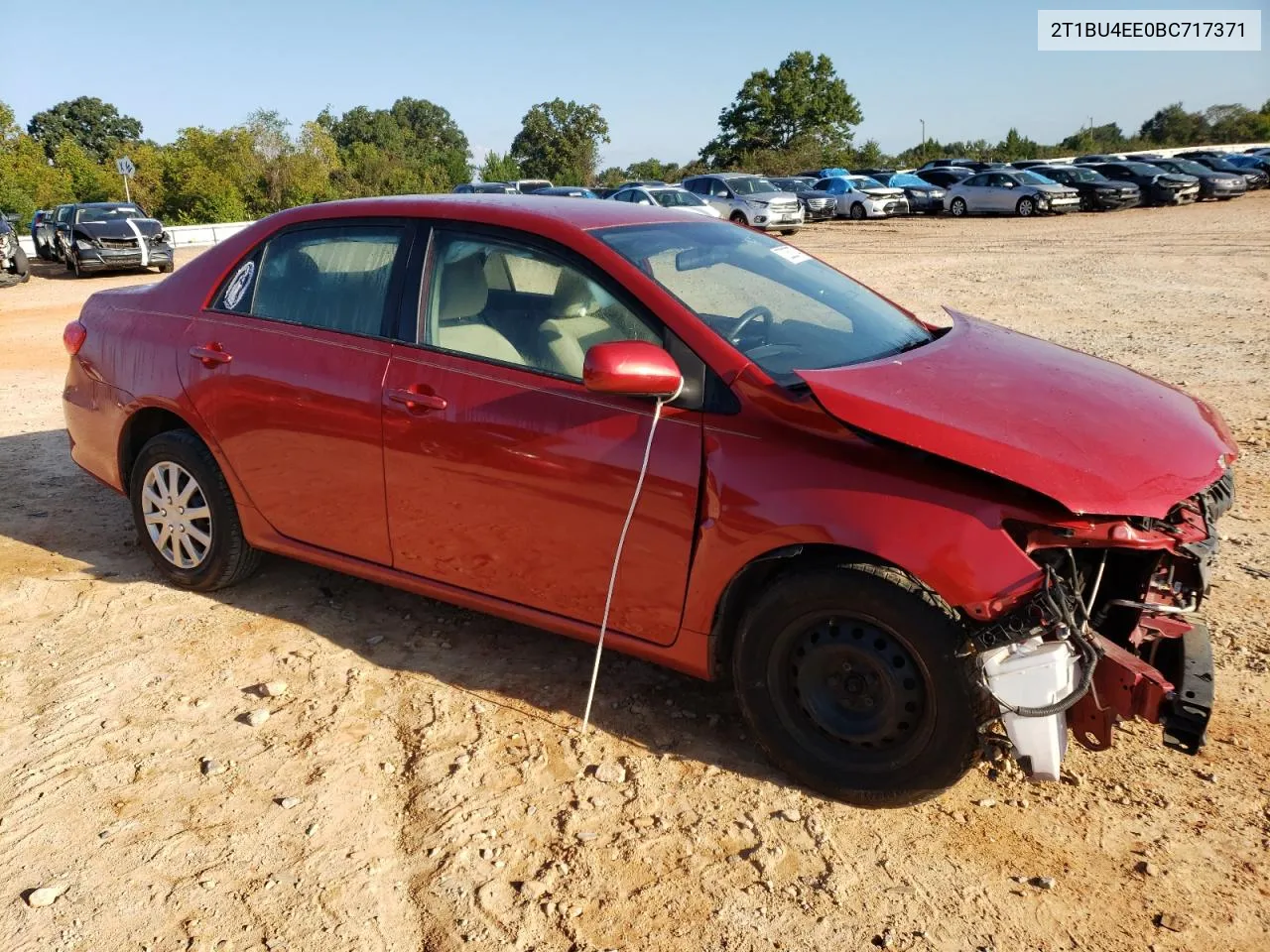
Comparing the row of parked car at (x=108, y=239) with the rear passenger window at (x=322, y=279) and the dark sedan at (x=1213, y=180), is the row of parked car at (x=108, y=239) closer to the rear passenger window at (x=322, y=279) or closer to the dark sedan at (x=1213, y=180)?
the rear passenger window at (x=322, y=279)

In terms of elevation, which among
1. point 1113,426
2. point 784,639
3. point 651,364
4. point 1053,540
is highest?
point 651,364

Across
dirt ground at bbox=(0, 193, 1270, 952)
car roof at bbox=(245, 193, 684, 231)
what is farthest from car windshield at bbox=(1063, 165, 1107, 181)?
car roof at bbox=(245, 193, 684, 231)

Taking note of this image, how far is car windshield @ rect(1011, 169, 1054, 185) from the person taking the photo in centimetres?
3127

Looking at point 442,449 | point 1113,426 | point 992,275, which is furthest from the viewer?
point 992,275

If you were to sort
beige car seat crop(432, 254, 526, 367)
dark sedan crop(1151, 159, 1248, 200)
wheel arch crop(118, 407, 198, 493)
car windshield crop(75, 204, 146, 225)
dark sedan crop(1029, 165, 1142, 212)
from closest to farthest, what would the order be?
1. beige car seat crop(432, 254, 526, 367)
2. wheel arch crop(118, 407, 198, 493)
3. car windshield crop(75, 204, 146, 225)
4. dark sedan crop(1029, 165, 1142, 212)
5. dark sedan crop(1151, 159, 1248, 200)

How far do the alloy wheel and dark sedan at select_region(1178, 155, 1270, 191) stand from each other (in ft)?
127

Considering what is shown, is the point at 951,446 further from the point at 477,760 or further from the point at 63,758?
the point at 63,758

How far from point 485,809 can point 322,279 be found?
2240 mm

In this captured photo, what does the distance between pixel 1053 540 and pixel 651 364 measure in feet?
4.00

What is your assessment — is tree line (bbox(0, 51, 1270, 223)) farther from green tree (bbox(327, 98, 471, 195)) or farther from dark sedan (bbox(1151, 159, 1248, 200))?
dark sedan (bbox(1151, 159, 1248, 200))

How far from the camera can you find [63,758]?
11.2 feet

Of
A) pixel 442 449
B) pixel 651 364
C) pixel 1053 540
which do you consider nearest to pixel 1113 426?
pixel 1053 540

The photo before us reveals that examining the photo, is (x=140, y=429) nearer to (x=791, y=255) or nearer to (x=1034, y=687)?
(x=791, y=255)

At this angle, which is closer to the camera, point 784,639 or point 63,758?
point 784,639
